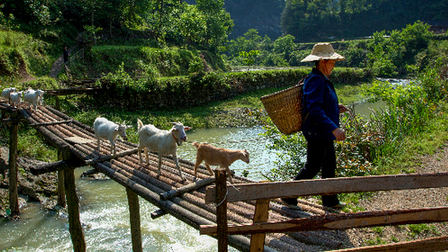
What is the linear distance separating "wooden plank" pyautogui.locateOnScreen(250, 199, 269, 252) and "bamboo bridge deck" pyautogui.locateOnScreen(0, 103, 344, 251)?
0.16 metres

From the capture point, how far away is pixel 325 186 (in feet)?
7.82

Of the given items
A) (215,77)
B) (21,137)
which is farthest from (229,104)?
(21,137)

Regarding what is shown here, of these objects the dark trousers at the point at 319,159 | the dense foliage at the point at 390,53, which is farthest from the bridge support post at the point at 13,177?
the dense foliage at the point at 390,53

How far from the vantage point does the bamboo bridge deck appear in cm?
304

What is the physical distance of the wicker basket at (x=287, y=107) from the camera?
377 centimetres

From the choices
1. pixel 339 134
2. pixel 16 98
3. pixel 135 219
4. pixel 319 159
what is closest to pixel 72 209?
pixel 135 219

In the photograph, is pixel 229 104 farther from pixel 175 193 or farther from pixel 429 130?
pixel 175 193

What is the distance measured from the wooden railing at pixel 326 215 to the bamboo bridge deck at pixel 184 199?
49 centimetres

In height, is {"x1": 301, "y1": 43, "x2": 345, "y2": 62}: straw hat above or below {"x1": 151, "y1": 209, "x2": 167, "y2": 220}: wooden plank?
above

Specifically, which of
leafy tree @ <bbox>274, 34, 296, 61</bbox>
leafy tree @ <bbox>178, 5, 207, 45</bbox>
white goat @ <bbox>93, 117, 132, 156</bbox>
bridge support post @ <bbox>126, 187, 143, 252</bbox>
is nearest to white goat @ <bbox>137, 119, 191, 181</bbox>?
white goat @ <bbox>93, 117, 132, 156</bbox>

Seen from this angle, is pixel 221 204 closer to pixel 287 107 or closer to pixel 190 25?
pixel 287 107

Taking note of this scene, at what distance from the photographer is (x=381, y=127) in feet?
28.1

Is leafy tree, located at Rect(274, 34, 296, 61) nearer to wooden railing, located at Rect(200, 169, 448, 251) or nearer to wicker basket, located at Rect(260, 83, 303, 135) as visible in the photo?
wicker basket, located at Rect(260, 83, 303, 135)

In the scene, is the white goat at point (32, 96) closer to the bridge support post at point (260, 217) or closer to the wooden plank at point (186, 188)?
the wooden plank at point (186, 188)
